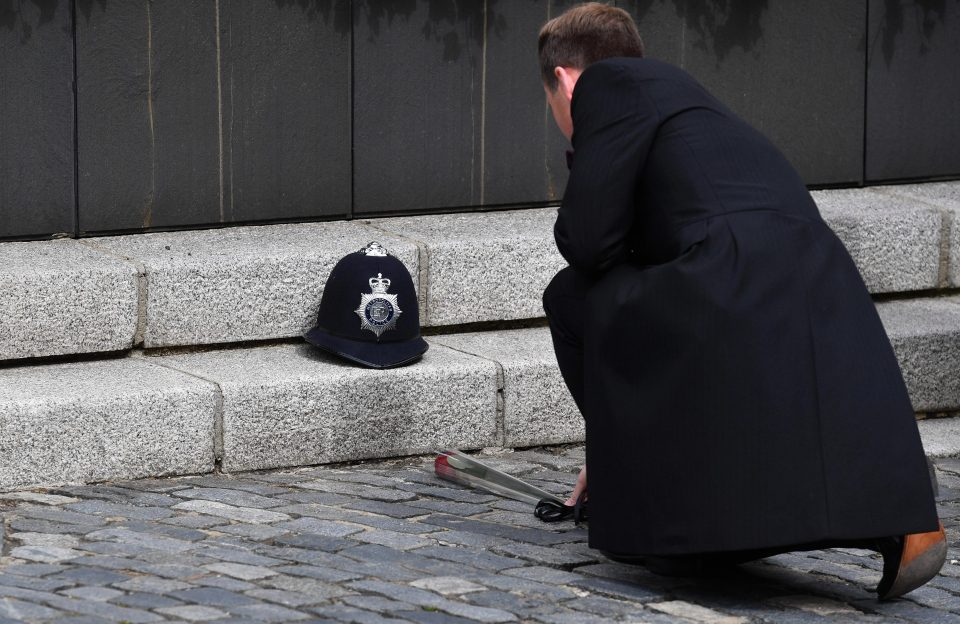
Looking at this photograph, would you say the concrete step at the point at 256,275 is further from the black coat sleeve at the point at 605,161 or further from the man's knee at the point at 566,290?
the black coat sleeve at the point at 605,161

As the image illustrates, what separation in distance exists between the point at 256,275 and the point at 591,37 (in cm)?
181

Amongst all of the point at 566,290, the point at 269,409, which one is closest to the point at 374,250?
the point at 269,409

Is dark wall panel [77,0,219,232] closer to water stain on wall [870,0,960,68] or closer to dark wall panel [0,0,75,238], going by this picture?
dark wall panel [0,0,75,238]

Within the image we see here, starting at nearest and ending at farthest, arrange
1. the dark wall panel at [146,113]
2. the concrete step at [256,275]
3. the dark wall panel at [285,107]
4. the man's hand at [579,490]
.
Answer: the man's hand at [579,490]
the concrete step at [256,275]
the dark wall panel at [146,113]
the dark wall panel at [285,107]

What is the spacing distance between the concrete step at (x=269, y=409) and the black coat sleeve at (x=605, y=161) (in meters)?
1.56

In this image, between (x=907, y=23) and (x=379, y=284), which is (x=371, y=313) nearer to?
(x=379, y=284)

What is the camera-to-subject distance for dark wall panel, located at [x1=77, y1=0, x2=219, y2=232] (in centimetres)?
538

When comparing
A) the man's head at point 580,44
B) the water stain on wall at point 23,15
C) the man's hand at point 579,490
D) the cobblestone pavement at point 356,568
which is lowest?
the cobblestone pavement at point 356,568

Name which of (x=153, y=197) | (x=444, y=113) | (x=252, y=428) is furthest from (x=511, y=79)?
(x=252, y=428)

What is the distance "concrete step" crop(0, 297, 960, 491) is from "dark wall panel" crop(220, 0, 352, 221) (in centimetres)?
68

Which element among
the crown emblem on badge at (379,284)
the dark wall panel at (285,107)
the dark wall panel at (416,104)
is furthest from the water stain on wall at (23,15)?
the crown emblem on badge at (379,284)

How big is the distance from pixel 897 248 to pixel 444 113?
1766mm

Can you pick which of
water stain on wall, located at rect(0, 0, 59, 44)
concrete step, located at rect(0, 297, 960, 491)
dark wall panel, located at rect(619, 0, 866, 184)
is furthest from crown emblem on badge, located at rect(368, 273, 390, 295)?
dark wall panel, located at rect(619, 0, 866, 184)

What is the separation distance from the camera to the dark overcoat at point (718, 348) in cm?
345
